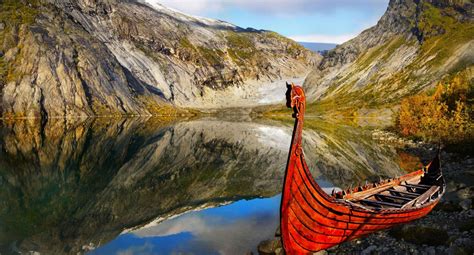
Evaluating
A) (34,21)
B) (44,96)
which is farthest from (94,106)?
(34,21)

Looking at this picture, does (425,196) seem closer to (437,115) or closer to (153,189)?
(153,189)

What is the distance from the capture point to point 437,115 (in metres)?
97.9

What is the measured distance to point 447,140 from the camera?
67.4 metres

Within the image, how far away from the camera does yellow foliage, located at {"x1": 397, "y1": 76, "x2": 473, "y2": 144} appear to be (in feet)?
285

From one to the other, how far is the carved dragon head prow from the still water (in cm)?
1232

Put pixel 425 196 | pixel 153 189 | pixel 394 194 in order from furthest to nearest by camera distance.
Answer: pixel 153 189, pixel 394 194, pixel 425 196

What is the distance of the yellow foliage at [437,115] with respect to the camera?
8681cm

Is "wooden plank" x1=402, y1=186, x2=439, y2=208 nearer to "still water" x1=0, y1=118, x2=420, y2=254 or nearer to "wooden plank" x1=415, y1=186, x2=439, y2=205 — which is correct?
"wooden plank" x1=415, y1=186, x2=439, y2=205

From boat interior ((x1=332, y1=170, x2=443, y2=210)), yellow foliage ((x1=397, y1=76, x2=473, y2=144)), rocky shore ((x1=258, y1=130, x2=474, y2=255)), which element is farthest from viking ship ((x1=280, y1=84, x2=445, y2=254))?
yellow foliage ((x1=397, y1=76, x2=473, y2=144))

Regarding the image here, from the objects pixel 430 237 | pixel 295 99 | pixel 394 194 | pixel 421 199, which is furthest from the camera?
pixel 394 194

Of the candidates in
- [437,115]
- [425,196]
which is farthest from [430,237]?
[437,115]

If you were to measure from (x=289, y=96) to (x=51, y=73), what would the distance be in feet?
595

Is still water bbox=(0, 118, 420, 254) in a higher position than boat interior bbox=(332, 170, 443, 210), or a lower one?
lower

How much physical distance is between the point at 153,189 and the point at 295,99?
33418 millimetres
